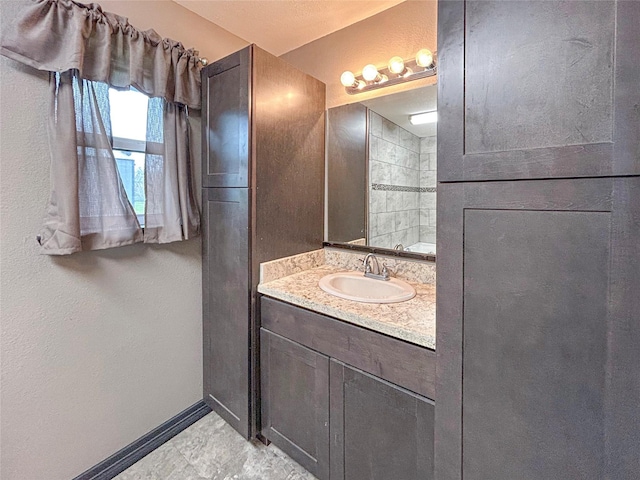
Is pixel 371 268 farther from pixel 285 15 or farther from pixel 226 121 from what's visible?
pixel 285 15

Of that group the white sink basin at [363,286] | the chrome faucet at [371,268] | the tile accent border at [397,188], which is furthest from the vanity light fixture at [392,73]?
the white sink basin at [363,286]

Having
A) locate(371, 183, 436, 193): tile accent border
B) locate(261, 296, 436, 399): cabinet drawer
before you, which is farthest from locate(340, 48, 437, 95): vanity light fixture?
locate(261, 296, 436, 399): cabinet drawer

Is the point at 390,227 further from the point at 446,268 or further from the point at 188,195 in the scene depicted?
the point at 188,195

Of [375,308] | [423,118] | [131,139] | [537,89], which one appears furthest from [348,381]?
[131,139]

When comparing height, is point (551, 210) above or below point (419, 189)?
below

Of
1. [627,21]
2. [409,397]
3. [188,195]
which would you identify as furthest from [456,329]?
[188,195]

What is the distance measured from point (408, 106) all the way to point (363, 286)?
0.99m

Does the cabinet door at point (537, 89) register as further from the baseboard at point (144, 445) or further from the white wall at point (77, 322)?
the baseboard at point (144, 445)

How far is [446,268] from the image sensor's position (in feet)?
3.11

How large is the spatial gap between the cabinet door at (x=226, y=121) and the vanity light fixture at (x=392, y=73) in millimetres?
618

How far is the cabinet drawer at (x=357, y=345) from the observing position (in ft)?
3.53

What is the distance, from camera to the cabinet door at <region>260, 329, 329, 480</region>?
4.51ft

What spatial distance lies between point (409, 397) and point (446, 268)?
19.6 inches

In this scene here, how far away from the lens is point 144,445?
1.68 meters
